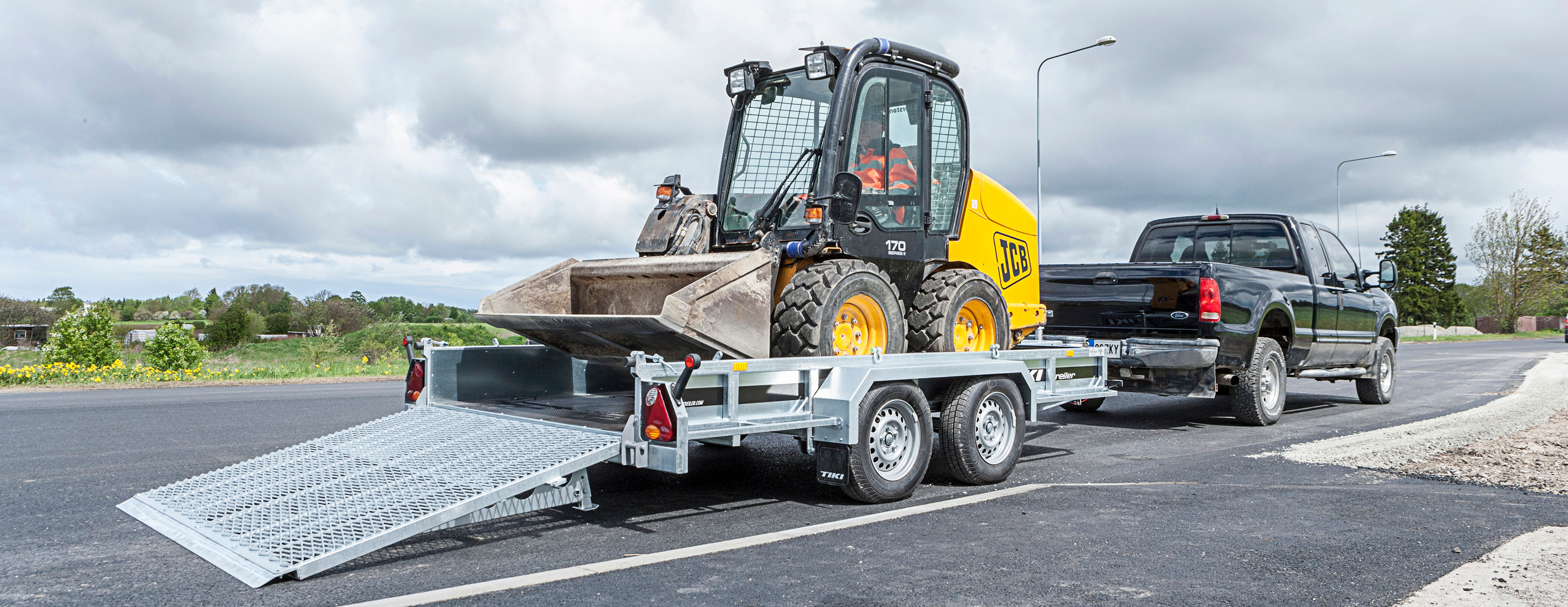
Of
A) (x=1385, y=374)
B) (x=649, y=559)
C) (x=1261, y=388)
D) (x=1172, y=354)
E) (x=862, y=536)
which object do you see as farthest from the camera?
(x=1385, y=374)

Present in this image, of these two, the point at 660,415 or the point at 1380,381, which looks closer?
the point at 660,415

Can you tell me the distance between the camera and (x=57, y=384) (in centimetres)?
1639

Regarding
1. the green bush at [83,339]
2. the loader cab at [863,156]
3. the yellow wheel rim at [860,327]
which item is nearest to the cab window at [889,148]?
the loader cab at [863,156]

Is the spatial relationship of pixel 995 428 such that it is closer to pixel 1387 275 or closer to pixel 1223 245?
pixel 1223 245

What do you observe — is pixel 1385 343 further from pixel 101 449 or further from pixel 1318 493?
pixel 101 449

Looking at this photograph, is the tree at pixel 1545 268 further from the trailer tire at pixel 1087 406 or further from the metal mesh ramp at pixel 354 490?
the metal mesh ramp at pixel 354 490

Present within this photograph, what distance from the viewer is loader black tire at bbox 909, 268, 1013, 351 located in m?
6.87

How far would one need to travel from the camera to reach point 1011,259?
8.16 meters

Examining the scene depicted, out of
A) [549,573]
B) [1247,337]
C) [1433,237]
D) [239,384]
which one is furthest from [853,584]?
[1433,237]

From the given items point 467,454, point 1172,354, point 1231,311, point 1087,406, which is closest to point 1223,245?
point 1231,311

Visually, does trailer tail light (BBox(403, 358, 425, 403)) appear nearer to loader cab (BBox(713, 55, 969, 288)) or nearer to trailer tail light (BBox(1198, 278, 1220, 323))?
loader cab (BBox(713, 55, 969, 288))

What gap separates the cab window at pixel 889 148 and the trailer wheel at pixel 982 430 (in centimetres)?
127

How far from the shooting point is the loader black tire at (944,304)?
271 inches

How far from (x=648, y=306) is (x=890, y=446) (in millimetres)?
1912
